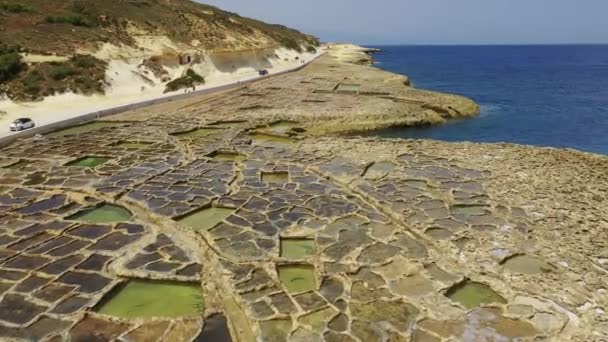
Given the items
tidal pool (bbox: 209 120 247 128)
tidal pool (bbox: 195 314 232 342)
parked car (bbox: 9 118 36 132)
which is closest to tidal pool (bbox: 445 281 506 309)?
tidal pool (bbox: 195 314 232 342)

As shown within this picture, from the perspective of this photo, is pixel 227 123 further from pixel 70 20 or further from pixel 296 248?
pixel 70 20

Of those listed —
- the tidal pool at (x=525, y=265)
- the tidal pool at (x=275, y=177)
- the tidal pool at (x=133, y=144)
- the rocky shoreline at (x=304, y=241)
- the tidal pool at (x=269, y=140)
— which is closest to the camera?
the rocky shoreline at (x=304, y=241)

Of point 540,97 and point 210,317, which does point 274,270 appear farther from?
point 540,97

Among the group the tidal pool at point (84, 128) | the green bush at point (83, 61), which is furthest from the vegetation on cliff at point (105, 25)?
the tidal pool at point (84, 128)

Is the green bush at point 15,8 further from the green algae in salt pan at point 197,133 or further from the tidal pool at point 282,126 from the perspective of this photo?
the tidal pool at point 282,126

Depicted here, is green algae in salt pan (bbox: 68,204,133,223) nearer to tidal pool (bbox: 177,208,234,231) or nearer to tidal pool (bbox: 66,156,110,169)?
tidal pool (bbox: 177,208,234,231)

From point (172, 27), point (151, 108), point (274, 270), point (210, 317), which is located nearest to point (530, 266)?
point (274, 270)
